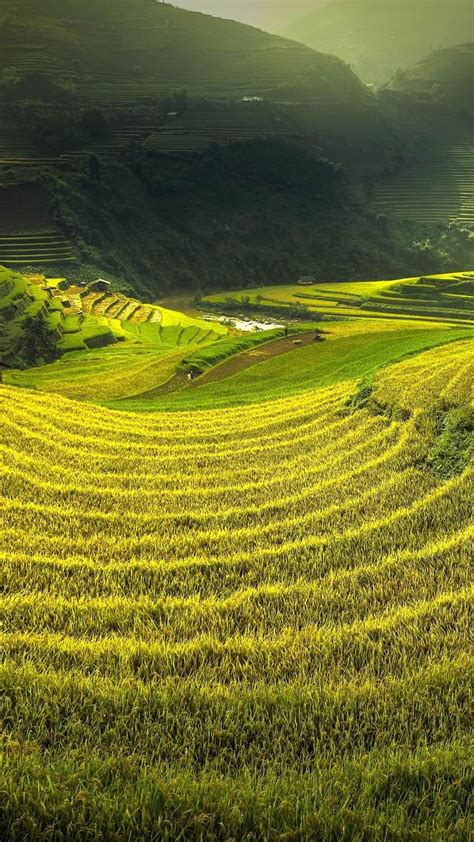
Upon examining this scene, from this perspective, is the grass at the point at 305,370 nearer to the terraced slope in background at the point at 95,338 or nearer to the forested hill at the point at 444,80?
the terraced slope in background at the point at 95,338

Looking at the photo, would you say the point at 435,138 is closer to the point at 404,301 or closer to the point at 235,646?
the point at 404,301

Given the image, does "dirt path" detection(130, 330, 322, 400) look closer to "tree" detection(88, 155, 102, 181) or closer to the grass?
the grass

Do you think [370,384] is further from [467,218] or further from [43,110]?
[43,110]

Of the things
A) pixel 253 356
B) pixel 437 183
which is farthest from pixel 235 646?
pixel 437 183

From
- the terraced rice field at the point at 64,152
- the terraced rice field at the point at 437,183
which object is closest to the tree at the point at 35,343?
the terraced rice field at the point at 64,152

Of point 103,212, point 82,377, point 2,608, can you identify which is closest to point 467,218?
point 103,212
